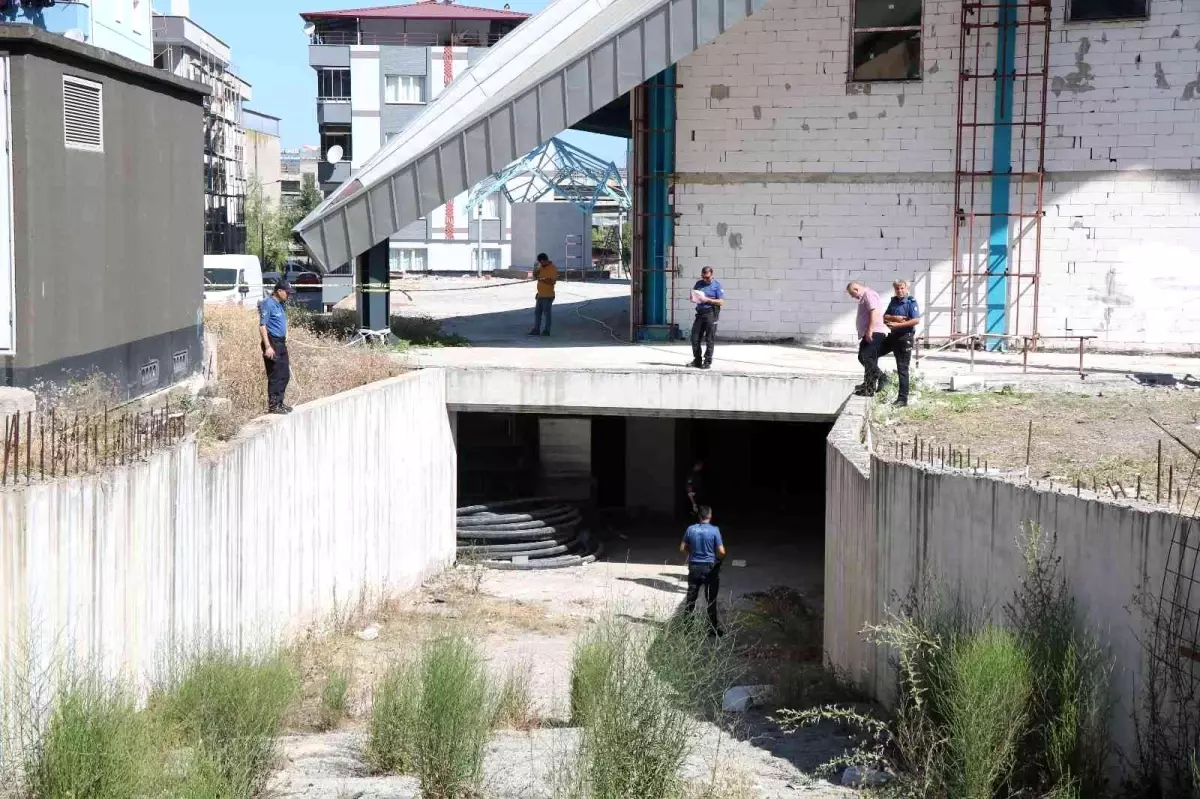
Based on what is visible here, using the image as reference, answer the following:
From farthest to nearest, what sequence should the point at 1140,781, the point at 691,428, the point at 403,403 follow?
the point at 691,428 → the point at 403,403 → the point at 1140,781

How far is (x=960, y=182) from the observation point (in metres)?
21.8

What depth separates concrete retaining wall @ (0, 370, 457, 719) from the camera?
8.55 metres

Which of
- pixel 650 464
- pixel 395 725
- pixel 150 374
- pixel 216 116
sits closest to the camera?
pixel 395 725

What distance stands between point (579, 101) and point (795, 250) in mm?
4502

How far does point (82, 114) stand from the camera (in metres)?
13.0

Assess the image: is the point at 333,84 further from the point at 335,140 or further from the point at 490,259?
the point at 490,259

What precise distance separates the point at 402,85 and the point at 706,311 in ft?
136

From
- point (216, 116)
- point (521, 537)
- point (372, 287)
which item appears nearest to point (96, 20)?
point (372, 287)

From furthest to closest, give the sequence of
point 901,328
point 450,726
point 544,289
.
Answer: point 544,289 → point 901,328 → point 450,726

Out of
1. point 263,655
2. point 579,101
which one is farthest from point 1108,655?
point 579,101

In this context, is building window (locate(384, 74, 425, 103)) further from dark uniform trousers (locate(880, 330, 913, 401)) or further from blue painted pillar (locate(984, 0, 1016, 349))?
dark uniform trousers (locate(880, 330, 913, 401))

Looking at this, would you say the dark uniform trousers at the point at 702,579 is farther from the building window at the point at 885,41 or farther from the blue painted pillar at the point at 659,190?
the building window at the point at 885,41

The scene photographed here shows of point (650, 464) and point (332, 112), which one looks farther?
point (332, 112)

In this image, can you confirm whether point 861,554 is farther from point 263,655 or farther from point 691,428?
point 691,428
